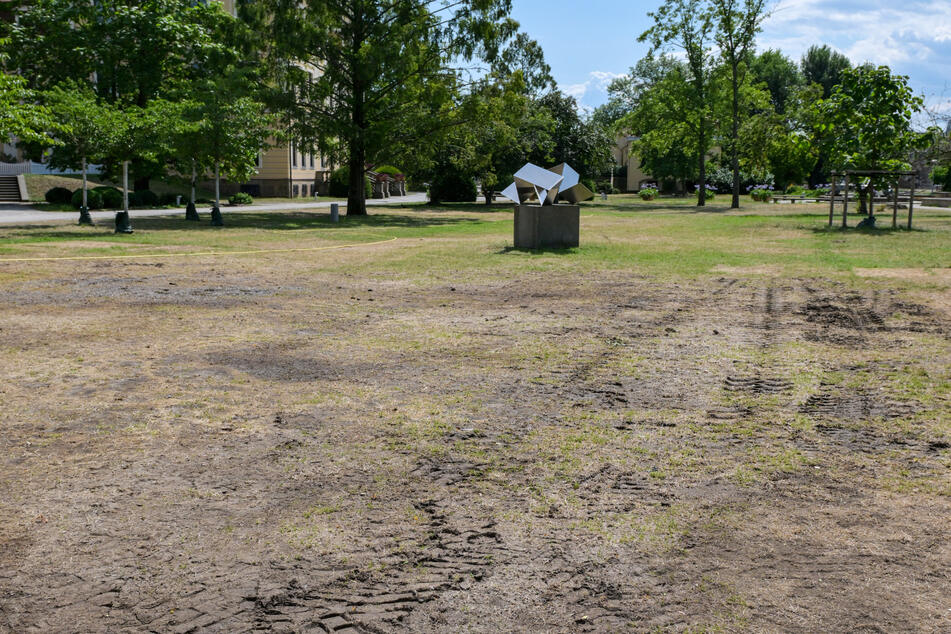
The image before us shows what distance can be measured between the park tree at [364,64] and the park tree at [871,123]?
43.0ft

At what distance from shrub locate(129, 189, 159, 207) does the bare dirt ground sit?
31.5 m

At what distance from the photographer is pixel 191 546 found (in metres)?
3.98

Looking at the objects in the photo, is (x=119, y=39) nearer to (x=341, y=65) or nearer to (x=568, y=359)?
(x=341, y=65)

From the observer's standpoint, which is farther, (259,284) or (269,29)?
(269,29)

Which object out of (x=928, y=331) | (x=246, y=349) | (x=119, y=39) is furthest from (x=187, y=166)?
(x=928, y=331)

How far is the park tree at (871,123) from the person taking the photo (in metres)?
28.1

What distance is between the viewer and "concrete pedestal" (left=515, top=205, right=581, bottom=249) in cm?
1961

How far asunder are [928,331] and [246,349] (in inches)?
284

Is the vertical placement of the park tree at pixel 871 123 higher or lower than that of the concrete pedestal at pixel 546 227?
higher

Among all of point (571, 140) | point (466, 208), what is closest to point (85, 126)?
point (466, 208)

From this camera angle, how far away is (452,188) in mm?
52594

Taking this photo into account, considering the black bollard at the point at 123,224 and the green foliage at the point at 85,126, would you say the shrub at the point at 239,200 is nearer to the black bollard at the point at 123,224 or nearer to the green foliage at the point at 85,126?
the green foliage at the point at 85,126

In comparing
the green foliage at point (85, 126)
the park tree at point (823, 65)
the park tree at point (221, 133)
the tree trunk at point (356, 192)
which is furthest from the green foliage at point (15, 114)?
the park tree at point (823, 65)

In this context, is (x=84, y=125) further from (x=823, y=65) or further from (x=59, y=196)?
(x=823, y=65)
